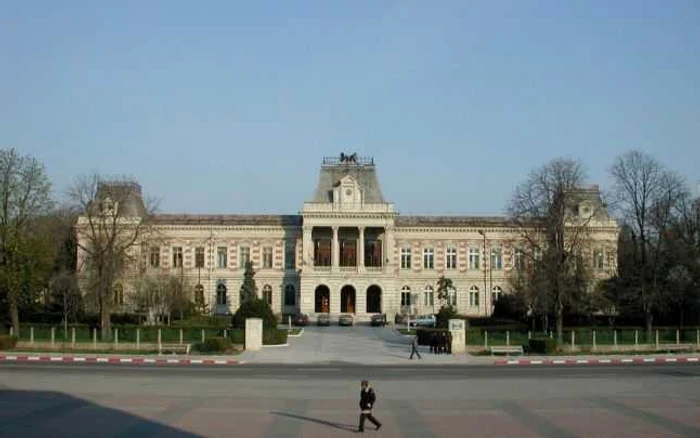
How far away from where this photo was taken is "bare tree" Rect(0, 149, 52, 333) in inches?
2224

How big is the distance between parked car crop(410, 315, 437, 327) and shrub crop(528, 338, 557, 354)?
29578 mm

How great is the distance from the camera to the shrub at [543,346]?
1948 inches

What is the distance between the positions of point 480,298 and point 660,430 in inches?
3007

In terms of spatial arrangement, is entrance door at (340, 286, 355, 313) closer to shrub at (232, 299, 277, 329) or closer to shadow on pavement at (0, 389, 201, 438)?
shrub at (232, 299, 277, 329)

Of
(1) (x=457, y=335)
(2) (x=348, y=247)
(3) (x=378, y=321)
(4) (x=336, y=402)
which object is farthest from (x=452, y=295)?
(4) (x=336, y=402)

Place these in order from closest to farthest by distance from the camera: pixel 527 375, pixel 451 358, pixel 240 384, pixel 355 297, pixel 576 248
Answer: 1. pixel 240 384
2. pixel 527 375
3. pixel 451 358
4. pixel 576 248
5. pixel 355 297

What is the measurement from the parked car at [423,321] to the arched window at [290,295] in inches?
575

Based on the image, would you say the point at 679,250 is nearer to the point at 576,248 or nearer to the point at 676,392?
the point at 576,248

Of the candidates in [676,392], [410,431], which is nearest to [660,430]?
[410,431]

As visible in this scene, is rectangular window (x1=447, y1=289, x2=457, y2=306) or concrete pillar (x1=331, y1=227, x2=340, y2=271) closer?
concrete pillar (x1=331, y1=227, x2=340, y2=271)

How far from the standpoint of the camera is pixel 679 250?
61250 mm

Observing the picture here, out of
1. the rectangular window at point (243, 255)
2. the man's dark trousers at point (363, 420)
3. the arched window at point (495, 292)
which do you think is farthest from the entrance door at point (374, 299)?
the man's dark trousers at point (363, 420)

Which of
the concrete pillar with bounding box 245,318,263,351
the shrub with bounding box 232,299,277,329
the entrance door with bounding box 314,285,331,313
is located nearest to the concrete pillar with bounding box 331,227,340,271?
the entrance door with bounding box 314,285,331,313

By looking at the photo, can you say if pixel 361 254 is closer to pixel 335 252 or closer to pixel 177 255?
pixel 335 252
